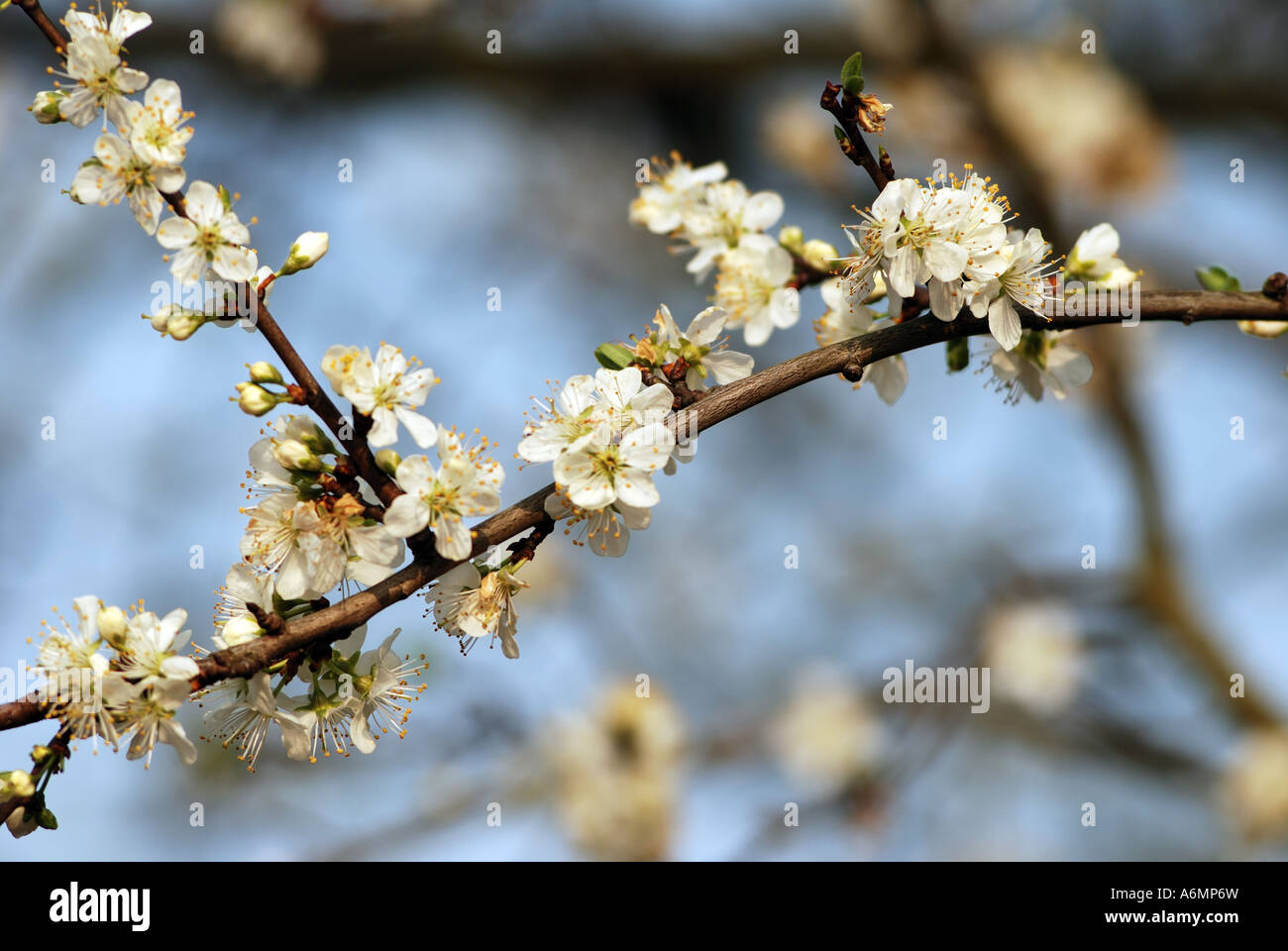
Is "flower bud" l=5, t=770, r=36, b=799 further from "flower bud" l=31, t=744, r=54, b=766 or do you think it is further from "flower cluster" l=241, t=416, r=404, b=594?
"flower cluster" l=241, t=416, r=404, b=594

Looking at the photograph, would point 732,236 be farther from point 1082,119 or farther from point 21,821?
point 1082,119

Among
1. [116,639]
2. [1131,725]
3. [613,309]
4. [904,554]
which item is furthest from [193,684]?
[904,554]

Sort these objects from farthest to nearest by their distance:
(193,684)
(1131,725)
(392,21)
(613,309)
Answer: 1. (613,309)
2. (392,21)
3. (1131,725)
4. (193,684)

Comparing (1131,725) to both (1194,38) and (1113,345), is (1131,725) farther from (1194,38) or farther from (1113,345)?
(1194,38)

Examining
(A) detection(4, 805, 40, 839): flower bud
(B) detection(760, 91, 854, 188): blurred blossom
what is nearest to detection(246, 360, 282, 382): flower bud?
(A) detection(4, 805, 40, 839): flower bud

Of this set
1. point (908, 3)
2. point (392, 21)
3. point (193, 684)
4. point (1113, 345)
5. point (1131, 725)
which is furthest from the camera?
point (392, 21)

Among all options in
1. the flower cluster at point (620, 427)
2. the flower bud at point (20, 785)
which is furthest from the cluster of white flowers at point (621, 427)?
the flower bud at point (20, 785)

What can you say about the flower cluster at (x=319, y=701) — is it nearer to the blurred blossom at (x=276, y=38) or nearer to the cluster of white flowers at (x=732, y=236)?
the cluster of white flowers at (x=732, y=236)
